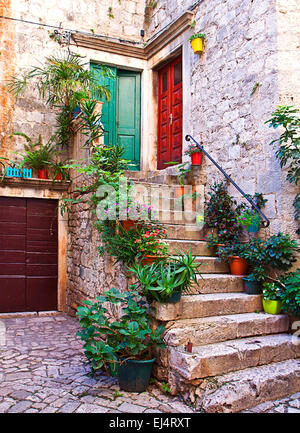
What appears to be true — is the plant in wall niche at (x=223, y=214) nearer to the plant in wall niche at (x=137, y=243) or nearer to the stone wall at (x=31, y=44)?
the plant in wall niche at (x=137, y=243)

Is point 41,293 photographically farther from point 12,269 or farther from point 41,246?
point 41,246

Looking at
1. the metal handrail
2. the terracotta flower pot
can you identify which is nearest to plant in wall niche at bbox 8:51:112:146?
the metal handrail

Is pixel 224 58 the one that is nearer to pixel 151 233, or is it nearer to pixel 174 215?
pixel 174 215

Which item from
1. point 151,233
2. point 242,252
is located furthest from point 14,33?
point 242,252

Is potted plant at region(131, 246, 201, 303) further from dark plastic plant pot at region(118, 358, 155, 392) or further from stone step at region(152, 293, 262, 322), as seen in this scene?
dark plastic plant pot at region(118, 358, 155, 392)

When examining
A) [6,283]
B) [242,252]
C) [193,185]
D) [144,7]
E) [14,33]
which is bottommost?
[6,283]

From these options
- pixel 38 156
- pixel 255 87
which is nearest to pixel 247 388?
pixel 255 87

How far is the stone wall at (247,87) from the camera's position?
4367 mm

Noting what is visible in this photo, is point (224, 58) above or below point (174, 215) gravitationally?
above

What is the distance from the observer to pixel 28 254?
6281 millimetres

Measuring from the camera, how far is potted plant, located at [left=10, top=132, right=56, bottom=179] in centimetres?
620

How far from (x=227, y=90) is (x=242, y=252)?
2.36 metres

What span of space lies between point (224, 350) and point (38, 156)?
4.51 meters

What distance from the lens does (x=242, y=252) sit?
4391 millimetres
